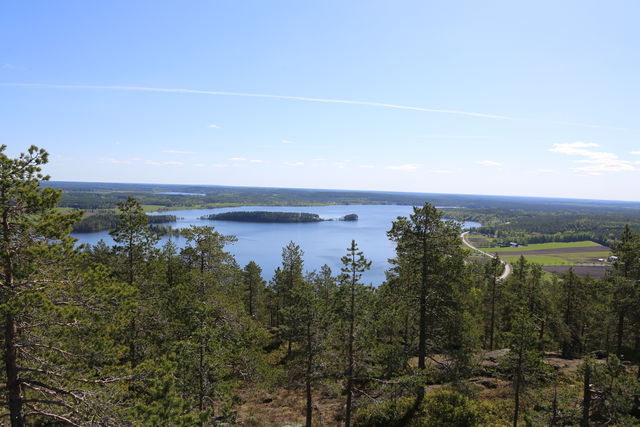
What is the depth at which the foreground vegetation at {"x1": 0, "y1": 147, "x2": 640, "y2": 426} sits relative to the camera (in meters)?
7.83

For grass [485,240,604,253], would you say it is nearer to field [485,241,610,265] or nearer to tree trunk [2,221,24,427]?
field [485,241,610,265]

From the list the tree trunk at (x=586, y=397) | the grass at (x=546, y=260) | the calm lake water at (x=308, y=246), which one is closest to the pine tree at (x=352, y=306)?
the tree trunk at (x=586, y=397)

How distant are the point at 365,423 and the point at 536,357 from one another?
8.72 metres

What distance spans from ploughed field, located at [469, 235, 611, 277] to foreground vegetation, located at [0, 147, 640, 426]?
8382 cm

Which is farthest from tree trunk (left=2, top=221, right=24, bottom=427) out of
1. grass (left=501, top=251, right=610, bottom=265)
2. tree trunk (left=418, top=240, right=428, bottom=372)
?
grass (left=501, top=251, right=610, bottom=265)

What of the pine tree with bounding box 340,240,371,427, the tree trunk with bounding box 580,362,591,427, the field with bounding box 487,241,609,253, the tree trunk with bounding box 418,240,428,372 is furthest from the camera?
the field with bounding box 487,241,609,253

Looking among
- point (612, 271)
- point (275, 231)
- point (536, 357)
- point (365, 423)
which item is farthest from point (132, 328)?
point (275, 231)

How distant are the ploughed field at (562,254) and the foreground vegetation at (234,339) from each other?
8382 cm

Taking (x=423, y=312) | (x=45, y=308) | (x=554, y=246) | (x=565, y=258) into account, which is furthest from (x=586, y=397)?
(x=554, y=246)

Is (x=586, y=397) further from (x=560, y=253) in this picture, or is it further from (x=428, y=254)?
(x=560, y=253)

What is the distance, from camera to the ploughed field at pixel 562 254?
9681 centimetres

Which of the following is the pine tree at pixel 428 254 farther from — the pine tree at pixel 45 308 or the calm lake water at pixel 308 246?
the calm lake water at pixel 308 246

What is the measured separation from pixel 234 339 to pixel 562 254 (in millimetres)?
142890

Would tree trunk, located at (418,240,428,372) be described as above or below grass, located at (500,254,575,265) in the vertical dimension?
above
